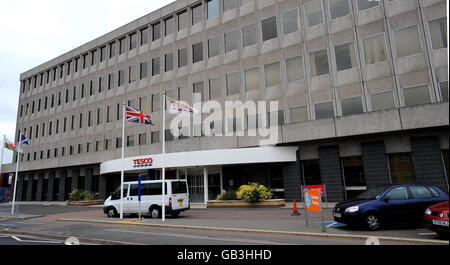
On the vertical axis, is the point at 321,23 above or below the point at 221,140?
above

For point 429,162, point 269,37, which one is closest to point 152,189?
point 269,37

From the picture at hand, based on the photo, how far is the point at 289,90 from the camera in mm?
23266

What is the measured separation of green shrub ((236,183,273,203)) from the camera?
20391 millimetres

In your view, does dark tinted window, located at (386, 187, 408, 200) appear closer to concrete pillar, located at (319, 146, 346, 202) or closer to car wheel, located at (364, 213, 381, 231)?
car wheel, located at (364, 213, 381, 231)

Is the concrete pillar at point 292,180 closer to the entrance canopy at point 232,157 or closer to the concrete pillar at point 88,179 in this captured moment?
the entrance canopy at point 232,157

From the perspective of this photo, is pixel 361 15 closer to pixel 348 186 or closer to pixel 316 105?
pixel 316 105

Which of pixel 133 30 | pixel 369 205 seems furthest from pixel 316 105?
Result: pixel 133 30

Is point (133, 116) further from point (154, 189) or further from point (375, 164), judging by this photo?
point (375, 164)

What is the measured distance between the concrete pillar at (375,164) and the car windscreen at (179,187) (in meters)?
12.2

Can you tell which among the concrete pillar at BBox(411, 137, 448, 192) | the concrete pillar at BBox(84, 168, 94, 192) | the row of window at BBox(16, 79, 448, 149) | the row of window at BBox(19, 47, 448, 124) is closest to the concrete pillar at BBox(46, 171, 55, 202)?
the concrete pillar at BBox(84, 168, 94, 192)

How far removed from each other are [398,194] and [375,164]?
9.32 meters

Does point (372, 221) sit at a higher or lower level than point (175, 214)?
higher
